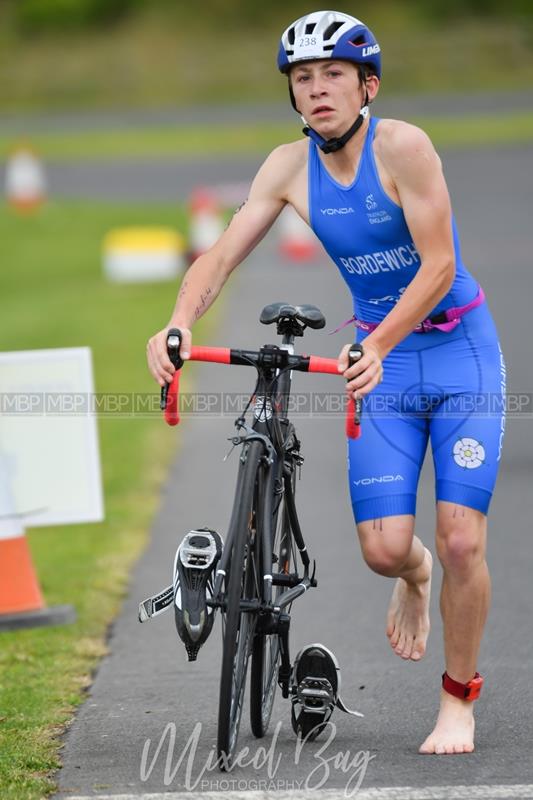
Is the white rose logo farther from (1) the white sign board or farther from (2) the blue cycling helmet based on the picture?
(1) the white sign board

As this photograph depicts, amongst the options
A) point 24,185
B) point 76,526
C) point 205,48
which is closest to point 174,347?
point 76,526

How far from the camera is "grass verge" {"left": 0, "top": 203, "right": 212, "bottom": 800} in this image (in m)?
5.63

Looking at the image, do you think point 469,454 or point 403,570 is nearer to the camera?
point 469,454

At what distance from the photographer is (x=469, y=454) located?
516 centimetres

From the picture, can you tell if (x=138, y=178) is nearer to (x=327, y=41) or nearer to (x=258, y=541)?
(x=327, y=41)

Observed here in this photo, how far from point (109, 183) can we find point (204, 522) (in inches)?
996

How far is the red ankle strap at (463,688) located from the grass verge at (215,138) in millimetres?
31043

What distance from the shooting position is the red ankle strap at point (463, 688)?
5195 mm

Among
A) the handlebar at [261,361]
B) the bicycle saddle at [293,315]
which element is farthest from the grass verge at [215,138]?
the handlebar at [261,361]

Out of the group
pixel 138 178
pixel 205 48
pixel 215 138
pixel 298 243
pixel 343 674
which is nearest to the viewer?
pixel 343 674

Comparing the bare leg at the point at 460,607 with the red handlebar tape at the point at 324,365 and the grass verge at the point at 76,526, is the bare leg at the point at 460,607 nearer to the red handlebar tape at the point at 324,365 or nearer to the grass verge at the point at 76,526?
the red handlebar tape at the point at 324,365

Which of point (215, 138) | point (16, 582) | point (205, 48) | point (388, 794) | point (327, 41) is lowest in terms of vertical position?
point (388, 794)

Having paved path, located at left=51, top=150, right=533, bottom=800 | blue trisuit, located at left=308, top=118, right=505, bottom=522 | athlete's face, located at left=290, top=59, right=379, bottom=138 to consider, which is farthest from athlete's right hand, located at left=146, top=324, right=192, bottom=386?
paved path, located at left=51, top=150, right=533, bottom=800

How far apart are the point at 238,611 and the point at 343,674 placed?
1640 mm
